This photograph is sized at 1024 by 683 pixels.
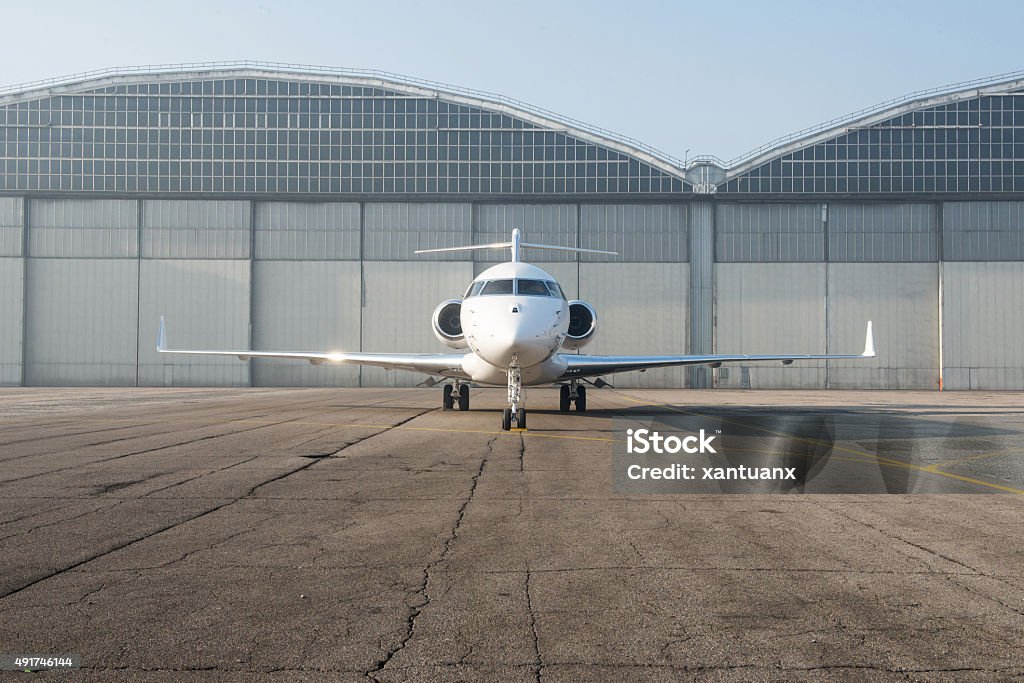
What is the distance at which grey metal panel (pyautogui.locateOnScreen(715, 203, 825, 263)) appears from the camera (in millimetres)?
48719

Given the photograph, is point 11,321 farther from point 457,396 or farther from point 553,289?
point 553,289

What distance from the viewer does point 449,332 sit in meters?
22.6

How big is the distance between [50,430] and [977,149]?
49.7 m

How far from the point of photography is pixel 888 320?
4841cm

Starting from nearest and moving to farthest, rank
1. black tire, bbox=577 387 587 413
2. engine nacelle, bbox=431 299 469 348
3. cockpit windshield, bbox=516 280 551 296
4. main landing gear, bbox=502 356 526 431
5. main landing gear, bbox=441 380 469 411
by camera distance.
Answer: main landing gear, bbox=502 356 526 431 < cockpit windshield, bbox=516 280 551 296 < engine nacelle, bbox=431 299 469 348 < main landing gear, bbox=441 380 469 411 < black tire, bbox=577 387 587 413

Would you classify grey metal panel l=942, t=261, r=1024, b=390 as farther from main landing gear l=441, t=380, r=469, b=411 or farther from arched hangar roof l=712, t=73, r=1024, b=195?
main landing gear l=441, t=380, r=469, b=411

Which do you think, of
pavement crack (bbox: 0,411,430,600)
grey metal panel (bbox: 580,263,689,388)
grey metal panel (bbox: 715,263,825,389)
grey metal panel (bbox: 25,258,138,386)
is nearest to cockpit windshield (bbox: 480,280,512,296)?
pavement crack (bbox: 0,411,430,600)

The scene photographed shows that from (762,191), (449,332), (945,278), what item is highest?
(762,191)

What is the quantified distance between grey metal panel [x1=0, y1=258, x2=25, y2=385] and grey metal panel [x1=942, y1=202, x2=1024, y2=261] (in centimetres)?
5520

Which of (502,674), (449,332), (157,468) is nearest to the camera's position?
(502,674)

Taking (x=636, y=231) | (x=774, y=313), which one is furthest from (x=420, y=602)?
(x=774, y=313)

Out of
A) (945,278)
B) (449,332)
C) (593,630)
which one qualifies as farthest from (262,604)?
(945,278)

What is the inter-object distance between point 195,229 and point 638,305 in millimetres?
27110

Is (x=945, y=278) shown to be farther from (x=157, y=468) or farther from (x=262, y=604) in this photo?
(x=262, y=604)
